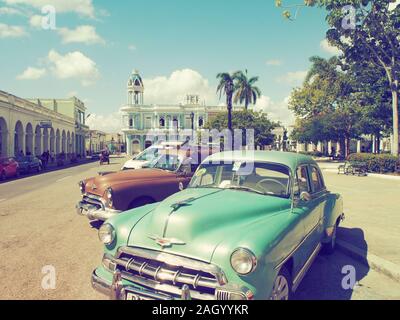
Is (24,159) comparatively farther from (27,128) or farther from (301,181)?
(301,181)

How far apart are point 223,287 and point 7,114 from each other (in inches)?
1308

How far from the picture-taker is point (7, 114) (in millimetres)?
29422

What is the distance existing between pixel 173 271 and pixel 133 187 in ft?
12.0

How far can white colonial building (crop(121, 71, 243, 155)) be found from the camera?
7769cm

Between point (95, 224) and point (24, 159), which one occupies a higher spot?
point (24, 159)

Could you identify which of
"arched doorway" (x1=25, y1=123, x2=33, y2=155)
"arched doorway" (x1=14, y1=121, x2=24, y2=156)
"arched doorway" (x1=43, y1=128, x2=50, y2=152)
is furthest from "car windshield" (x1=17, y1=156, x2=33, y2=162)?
"arched doorway" (x1=43, y1=128, x2=50, y2=152)

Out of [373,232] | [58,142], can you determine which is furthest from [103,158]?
[373,232]

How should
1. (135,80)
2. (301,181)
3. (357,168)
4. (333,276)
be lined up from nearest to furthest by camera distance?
(301,181) → (333,276) → (357,168) → (135,80)

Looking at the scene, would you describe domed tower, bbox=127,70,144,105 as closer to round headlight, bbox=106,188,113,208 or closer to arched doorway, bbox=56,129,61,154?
arched doorway, bbox=56,129,61,154

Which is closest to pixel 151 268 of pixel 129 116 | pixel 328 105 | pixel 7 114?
pixel 7 114

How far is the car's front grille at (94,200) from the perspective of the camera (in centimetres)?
626

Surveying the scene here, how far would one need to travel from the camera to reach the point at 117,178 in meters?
6.64

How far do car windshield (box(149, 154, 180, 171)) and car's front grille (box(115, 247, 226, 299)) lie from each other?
4419 mm
